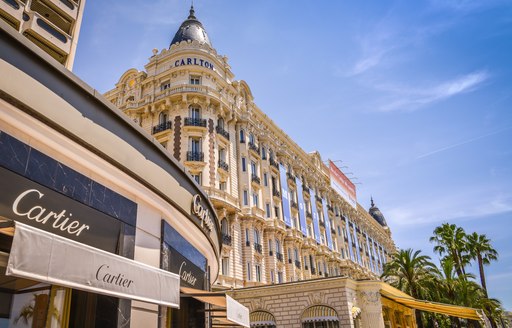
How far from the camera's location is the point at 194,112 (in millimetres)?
33625

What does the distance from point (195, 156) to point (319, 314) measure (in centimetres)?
1560

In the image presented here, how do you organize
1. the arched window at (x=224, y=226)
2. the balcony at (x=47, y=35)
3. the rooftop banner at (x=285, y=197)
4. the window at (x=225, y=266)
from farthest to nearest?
the rooftop banner at (x=285, y=197), the arched window at (x=224, y=226), the window at (x=225, y=266), the balcony at (x=47, y=35)

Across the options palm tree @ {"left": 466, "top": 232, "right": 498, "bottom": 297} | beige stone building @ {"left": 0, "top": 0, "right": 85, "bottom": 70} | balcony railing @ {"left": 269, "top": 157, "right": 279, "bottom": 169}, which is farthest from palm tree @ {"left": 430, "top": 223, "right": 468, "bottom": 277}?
beige stone building @ {"left": 0, "top": 0, "right": 85, "bottom": 70}

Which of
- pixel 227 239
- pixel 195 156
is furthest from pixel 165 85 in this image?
pixel 227 239

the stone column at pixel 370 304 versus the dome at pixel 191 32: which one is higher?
the dome at pixel 191 32

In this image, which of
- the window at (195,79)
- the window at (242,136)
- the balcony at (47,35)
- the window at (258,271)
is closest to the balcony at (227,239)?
the window at (258,271)

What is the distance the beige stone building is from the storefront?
1601 centimetres

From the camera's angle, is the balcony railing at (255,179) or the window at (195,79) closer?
the window at (195,79)

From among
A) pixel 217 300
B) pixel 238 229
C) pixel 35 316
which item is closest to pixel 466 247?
pixel 238 229

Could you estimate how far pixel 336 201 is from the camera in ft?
198

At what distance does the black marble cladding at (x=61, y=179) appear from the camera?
5.35 meters

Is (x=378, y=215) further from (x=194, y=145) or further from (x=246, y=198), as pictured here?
(x=194, y=145)

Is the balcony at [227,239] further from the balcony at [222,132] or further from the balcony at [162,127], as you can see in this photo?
the balcony at [162,127]

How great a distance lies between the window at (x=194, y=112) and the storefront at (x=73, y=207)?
989 inches
